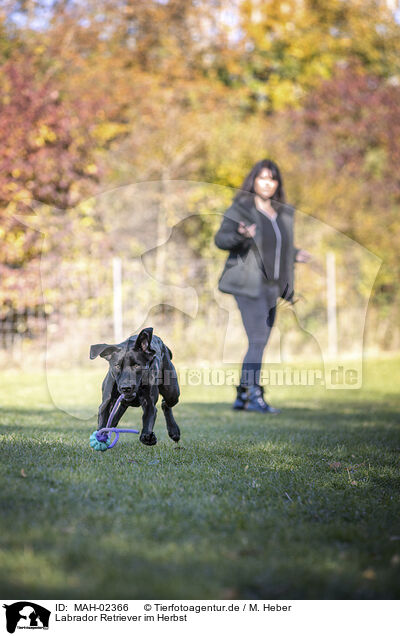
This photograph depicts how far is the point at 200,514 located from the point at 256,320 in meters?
3.87

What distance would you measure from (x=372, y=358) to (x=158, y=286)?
516 centimetres

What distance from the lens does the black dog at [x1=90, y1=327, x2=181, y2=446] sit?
3.79 metres

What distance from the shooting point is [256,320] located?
6703mm

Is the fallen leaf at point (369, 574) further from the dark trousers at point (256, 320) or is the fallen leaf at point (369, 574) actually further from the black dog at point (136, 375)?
the dark trousers at point (256, 320)

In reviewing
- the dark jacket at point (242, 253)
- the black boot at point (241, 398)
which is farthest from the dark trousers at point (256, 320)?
the black boot at point (241, 398)

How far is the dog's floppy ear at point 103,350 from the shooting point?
3.88 meters

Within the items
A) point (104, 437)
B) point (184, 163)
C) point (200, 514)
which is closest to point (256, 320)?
point (104, 437)

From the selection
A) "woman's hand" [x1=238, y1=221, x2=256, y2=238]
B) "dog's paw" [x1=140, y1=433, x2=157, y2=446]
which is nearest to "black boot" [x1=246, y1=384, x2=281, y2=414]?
"woman's hand" [x1=238, y1=221, x2=256, y2=238]

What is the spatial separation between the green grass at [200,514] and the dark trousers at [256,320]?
48.0 inches

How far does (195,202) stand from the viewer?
44.6 feet
